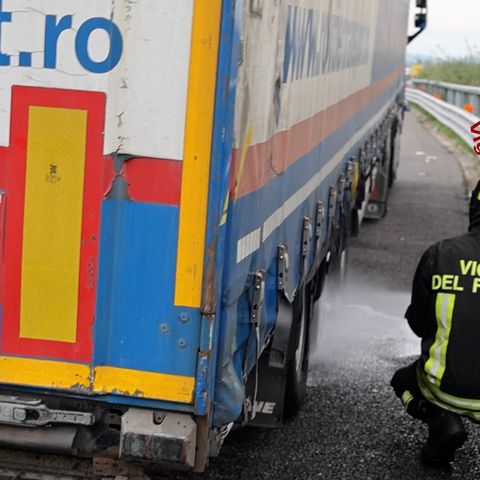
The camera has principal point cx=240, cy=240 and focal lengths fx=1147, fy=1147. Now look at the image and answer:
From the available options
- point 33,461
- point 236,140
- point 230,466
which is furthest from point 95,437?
point 230,466

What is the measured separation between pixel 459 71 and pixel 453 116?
14342 mm

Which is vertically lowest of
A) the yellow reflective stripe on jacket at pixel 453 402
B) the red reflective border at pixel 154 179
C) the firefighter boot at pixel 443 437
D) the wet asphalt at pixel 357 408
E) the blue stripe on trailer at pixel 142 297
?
the wet asphalt at pixel 357 408

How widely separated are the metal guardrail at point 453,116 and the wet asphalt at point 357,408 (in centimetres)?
1060

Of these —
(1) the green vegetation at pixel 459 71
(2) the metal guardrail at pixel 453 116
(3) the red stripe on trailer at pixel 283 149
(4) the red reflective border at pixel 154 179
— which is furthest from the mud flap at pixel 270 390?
(1) the green vegetation at pixel 459 71

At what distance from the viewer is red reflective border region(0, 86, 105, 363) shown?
12.1 feet

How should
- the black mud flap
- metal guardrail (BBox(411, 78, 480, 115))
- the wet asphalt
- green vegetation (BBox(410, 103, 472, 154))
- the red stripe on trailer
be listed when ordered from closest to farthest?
the red stripe on trailer
the black mud flap
the wet asphalt
metal guardrail (BBox(411, 78, 480, 115))
green vegetation (BBox(410, 103, 472, 154))

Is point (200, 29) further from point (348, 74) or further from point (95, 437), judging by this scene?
point (348, 74)

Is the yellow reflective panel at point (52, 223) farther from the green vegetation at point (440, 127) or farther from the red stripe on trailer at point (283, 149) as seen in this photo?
the green vegetation at point (440, 127)

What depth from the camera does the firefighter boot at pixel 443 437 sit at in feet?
18.4

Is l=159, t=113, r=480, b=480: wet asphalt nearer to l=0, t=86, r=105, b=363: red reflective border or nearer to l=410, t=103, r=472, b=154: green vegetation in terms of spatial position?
l=0, t=86, r=105, b=363: red reflective border

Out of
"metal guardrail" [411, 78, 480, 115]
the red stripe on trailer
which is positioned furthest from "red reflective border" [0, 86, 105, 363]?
"metal guardrail" [411, 78, 480, 115]

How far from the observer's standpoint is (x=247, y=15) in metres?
3.70

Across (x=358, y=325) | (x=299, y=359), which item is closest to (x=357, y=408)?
(x=299, y=359)

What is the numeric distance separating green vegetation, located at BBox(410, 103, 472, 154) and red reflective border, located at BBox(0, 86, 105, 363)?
68.2 feet
